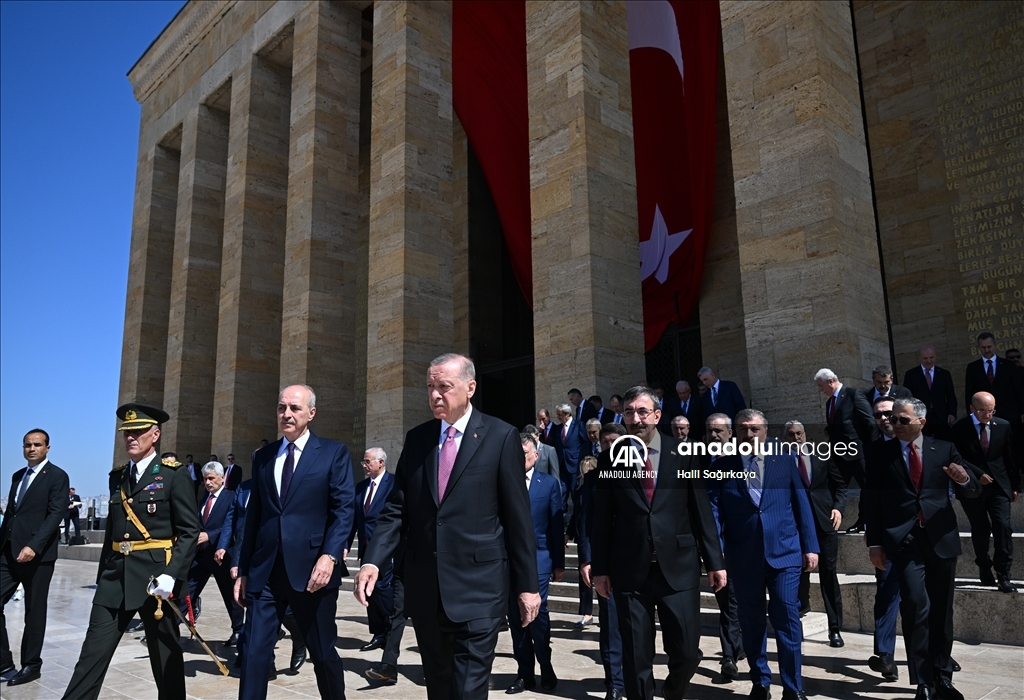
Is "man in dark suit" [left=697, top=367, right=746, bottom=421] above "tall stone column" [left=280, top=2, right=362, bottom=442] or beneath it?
beneath

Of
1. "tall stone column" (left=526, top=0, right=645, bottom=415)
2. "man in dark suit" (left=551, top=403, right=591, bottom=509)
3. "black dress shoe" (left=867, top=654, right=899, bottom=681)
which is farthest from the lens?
"tall stone column" (left=526, top=0, right=645, bottom=415)

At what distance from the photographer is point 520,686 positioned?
534cm

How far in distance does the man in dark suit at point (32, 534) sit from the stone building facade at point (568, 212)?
6700 mm

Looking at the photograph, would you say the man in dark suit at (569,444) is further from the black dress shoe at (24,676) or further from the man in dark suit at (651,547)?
the black dress shoe at (24,676)

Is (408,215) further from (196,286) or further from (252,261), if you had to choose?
(196,286)

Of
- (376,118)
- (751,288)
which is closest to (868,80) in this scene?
(751,288)

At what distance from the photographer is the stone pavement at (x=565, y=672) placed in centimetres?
493

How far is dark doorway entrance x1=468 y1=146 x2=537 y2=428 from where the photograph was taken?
18703 millimetres

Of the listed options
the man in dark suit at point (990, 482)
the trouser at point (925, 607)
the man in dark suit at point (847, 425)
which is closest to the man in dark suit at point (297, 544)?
the trouser at point (925, 607)

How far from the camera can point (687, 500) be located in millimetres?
4273

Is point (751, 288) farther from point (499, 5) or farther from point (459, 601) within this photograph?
point (499, 5)

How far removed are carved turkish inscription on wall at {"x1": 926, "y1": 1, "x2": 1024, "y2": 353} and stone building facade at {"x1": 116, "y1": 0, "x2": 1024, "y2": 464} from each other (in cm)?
3

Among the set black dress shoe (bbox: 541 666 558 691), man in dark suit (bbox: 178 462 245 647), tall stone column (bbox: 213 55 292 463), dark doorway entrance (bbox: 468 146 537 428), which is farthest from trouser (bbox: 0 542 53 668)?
dark doorway entrance (bbox: 468 146 537 428)

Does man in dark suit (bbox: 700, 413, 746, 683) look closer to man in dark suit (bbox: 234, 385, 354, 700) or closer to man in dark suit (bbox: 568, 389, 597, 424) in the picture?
man in dark suit (bbox: 234, 385, 354, 700)
